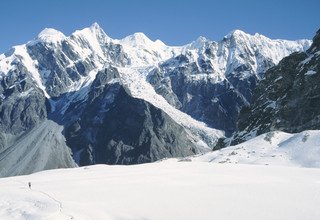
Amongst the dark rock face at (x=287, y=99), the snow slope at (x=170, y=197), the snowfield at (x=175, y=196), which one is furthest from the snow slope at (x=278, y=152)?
the dark rock face at (x=287, y=99)

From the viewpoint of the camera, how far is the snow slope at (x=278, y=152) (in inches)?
2057

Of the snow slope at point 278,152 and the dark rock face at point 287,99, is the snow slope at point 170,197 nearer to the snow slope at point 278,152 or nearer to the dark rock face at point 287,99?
the snow slope at point 278,152

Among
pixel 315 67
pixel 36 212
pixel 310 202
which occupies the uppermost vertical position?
pixel 315 67

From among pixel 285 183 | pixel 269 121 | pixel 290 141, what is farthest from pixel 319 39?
pixel 285 183

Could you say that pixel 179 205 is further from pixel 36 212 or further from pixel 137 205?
pixel 36 212

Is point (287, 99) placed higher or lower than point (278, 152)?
higher

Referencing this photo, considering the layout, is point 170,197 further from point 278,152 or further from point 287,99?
point 287,99

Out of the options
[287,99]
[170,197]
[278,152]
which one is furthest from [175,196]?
[287,99]

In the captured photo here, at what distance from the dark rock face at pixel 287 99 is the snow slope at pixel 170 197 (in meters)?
69.9

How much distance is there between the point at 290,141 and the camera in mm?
60094

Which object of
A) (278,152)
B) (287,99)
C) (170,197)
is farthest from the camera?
(287,99)

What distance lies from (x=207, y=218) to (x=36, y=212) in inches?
320

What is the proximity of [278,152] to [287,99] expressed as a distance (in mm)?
66785

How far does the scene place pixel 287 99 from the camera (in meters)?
121
